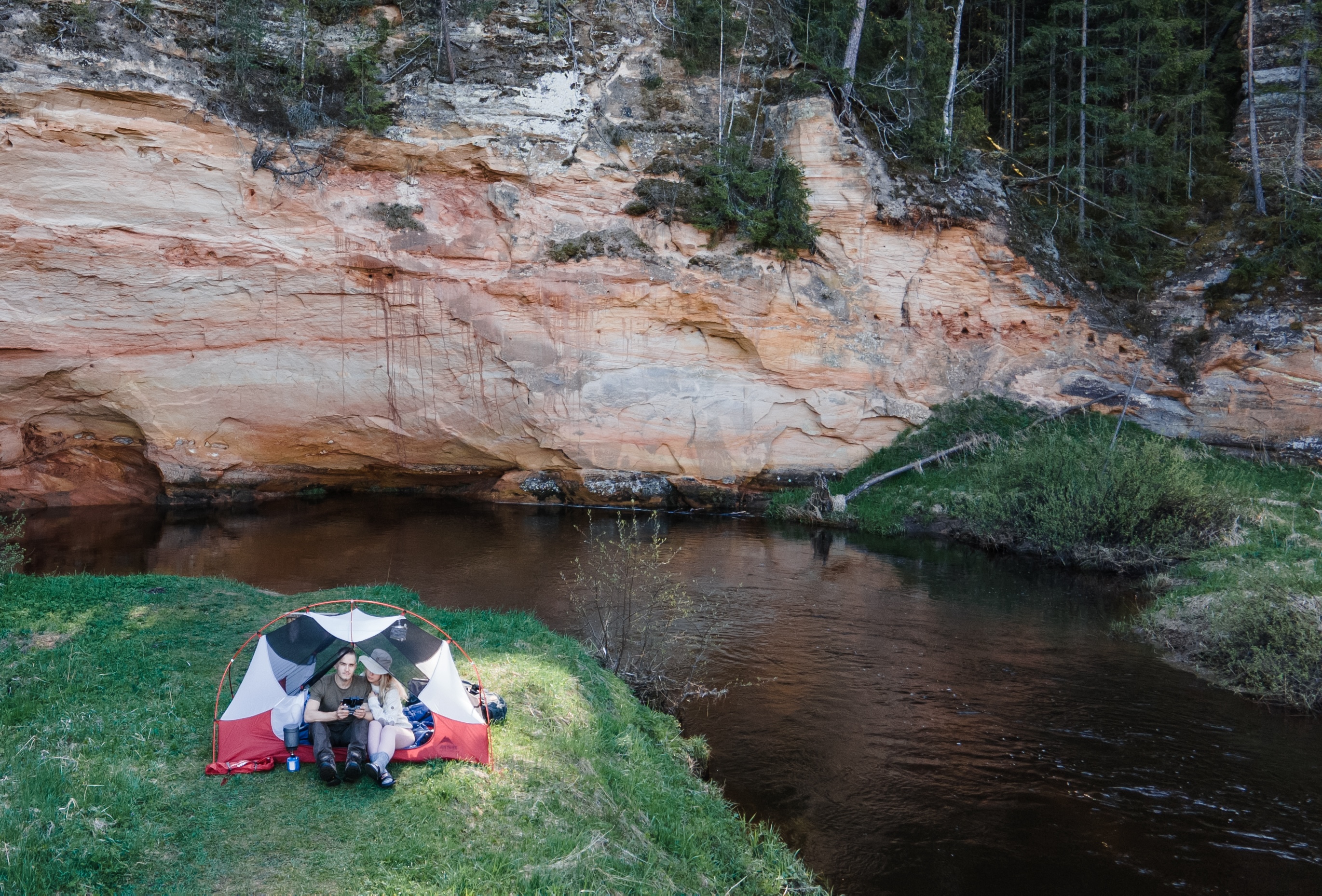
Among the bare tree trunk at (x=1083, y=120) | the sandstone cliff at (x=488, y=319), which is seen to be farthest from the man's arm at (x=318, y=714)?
the bare tree trunk at (x=1083, y=120)

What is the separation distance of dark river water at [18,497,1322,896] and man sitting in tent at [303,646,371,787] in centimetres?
330

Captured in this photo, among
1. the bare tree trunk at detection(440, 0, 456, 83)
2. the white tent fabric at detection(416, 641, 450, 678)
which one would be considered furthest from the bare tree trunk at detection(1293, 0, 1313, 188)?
the white tent fabric at detection(416, 641, 450, 678)

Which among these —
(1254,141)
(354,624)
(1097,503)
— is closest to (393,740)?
(354,624)

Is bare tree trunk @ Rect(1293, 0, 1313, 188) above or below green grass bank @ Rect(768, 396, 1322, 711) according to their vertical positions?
above

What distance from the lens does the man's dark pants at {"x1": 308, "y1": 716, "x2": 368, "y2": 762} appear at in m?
5.78

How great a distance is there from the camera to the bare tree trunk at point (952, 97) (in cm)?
2172

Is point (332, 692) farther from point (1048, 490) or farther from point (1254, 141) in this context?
point (1254, 141)

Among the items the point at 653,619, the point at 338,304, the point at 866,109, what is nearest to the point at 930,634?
the point at 653,619

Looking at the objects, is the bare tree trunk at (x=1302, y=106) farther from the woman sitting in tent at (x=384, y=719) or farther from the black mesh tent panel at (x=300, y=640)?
the black mesh tent panel at (x=300, y=640)

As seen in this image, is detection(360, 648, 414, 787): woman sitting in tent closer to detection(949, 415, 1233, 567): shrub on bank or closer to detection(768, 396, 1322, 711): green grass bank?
detection(768, 396, 1322, 711): green grass bank

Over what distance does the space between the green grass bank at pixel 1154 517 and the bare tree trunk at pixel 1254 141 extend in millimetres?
6819

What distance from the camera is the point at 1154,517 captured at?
1479 cm

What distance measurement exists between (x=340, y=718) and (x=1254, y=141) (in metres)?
25.3

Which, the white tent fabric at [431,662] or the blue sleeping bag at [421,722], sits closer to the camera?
the blue sleeping bag at [421,722]
